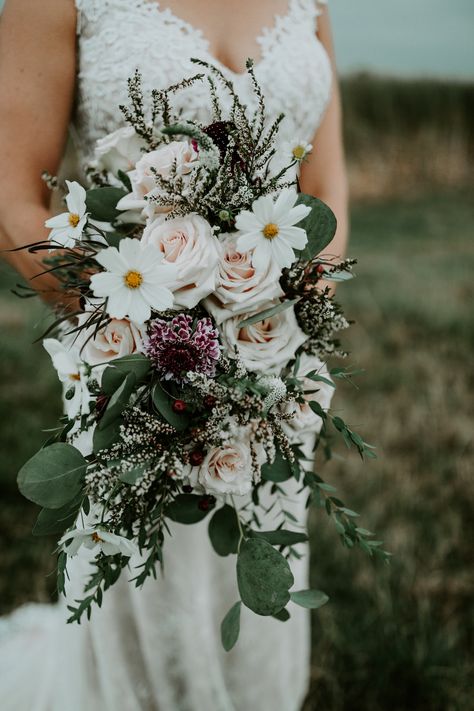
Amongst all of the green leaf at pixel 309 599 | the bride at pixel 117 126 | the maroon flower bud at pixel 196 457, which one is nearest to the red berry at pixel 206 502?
the maroon flower bud at pixel 196 457

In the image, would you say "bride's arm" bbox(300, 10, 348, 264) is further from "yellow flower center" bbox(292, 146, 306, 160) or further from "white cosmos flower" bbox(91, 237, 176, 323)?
"white cosmos flower" bbox(91, 237, 176, 323)

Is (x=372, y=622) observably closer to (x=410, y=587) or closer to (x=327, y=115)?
(x=410, y=587)

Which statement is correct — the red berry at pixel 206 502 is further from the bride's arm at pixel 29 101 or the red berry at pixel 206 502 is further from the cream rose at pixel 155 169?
the bride's arm at pixel 29 101

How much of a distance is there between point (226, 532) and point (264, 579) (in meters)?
0.20

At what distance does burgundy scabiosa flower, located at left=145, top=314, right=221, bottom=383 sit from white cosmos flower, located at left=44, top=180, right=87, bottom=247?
0.67ft

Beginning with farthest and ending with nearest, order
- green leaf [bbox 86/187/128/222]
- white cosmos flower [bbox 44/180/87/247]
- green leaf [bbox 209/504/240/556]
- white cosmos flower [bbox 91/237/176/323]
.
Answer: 1. green leaf [bbox 209/504/240/556]
2. green leaf [bbox 86/187/128/222]
3. white cosmos flower [bbox 44/180/87/247]
4. white cosmos flower [bbox 91/237/176/323]

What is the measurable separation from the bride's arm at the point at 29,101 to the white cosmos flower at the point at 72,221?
1.09 ft

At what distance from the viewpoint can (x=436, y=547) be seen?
8.98ft

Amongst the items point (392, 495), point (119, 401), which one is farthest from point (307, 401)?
point (392, 495)

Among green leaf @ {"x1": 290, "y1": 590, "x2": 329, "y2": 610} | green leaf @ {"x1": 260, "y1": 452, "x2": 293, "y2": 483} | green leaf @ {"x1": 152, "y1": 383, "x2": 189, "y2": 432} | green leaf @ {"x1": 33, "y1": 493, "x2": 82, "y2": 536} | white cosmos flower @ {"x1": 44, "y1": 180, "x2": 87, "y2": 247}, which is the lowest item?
green leaf @ {"x1": 290, "y1": 590, "x2": 329, "y2": 610}

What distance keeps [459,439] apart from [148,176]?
9.71ft

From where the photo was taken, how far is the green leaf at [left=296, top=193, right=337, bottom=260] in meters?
1.10

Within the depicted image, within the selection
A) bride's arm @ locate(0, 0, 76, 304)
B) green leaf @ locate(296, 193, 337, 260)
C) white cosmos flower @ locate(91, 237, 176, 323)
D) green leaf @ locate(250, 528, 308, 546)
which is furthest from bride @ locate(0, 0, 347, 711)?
green leaf @ locate(250, 528, 308, 546)

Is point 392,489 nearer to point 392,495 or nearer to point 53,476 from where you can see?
point 392,495
